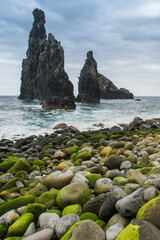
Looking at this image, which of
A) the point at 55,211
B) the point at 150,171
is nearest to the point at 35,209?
the point at 55,211

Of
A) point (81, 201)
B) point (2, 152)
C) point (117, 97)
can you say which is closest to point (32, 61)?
point (117, 97)

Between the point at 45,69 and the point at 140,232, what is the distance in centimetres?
7426

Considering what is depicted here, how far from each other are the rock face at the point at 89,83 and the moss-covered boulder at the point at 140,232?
66.2 metres

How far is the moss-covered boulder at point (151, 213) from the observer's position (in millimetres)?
1918

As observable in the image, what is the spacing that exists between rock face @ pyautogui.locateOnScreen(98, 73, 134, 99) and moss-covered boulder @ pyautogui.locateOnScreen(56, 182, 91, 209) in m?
106

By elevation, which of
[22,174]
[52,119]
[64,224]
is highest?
[64,224]

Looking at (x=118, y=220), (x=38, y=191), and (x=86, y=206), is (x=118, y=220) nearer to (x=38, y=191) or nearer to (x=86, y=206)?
(x=86, y=206)

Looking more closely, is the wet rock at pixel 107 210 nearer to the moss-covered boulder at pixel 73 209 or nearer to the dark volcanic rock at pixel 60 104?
the moss-covered boulder at pixel 73 209

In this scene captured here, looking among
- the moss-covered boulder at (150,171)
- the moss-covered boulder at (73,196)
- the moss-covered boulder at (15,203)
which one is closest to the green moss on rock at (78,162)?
the moss-covered boulder at (150,171)

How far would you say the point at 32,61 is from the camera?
89250mm

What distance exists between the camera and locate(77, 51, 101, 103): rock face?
223 feet

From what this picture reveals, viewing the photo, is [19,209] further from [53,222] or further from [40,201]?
[53,222]

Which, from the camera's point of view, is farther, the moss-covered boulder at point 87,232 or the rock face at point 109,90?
the rock face at point 109,90

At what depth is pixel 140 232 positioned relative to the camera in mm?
1758
